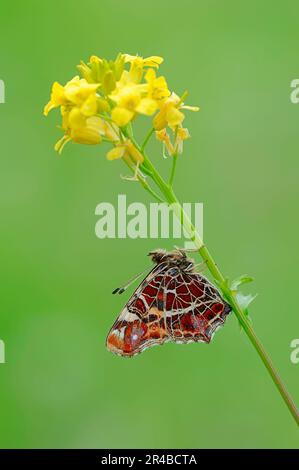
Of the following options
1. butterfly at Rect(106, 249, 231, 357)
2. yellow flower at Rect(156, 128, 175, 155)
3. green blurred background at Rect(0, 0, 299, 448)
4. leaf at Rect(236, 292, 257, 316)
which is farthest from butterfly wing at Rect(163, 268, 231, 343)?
green blurred background at Rect(0, 0, 299, 448)

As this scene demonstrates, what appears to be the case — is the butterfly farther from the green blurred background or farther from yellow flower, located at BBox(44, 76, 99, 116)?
the green blurred background

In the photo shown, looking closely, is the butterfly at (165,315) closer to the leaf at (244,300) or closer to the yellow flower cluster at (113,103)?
the leaf at (244,300)

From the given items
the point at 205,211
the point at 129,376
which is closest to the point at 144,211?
the point at 129,376

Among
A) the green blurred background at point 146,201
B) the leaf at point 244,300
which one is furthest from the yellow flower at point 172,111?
the green blurred background at point 146,201

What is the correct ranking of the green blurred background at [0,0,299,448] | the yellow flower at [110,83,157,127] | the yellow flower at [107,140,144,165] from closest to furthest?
1. the yellow flower at [110,83,157,127]
2. the yellow flower at [107,140,144,165]
3. the green blurred background at [0,0,299,448]

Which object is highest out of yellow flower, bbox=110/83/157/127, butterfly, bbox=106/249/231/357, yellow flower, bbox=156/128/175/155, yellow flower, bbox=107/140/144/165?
yellow flower, bbox=156/128/175/155

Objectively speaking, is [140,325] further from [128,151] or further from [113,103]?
[113,103]

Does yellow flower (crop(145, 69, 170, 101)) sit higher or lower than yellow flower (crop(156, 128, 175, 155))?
lower

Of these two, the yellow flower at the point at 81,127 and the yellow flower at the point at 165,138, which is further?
the yellow flower at the point at 165,138

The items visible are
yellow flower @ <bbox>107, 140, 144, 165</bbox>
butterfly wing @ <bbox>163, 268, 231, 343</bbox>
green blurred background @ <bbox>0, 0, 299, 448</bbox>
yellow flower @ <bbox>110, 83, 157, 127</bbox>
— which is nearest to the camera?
yellow flower @ <bbox>110, 83, 157, 127</bbox>
